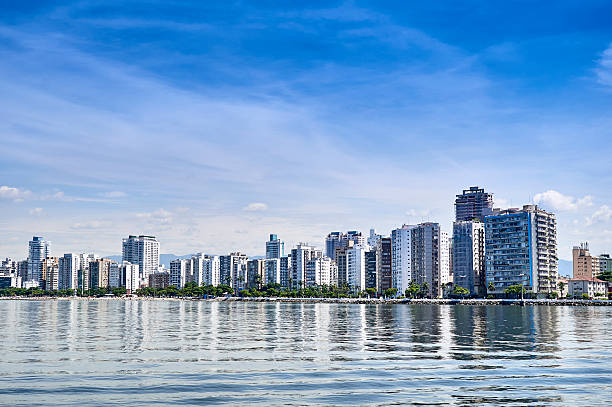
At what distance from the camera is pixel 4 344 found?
220ft

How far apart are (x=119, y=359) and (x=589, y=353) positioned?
41.0m

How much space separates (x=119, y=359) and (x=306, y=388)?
66.7 feet

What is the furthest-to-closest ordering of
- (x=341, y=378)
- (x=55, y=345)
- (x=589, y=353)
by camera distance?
(x=55, y=345) < (x=589, y=353) < (x=341, y=378)

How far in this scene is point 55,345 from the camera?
65.4m

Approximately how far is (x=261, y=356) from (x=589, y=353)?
29.3 meters

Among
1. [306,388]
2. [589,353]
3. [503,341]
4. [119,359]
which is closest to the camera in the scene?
[306,388]

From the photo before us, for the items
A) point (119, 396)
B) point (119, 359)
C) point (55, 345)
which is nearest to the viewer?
point (119, 396)

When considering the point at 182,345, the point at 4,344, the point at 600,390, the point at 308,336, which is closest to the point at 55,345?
the point at 4,344

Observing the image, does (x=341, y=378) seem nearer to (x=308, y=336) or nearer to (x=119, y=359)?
(x=119, y=359)

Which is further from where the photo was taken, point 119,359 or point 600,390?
point 119,359

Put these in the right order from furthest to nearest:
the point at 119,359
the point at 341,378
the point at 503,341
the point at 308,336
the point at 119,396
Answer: the point at 308,336 → the point at 503,341 → the point at 119,359 → the point at 341,378 → the point at 119,396

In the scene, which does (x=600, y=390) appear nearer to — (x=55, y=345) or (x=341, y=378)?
(x=341, y=378)

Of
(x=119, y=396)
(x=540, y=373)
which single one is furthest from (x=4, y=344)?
(x=540, y=373)

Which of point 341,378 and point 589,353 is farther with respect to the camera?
point 589,353
